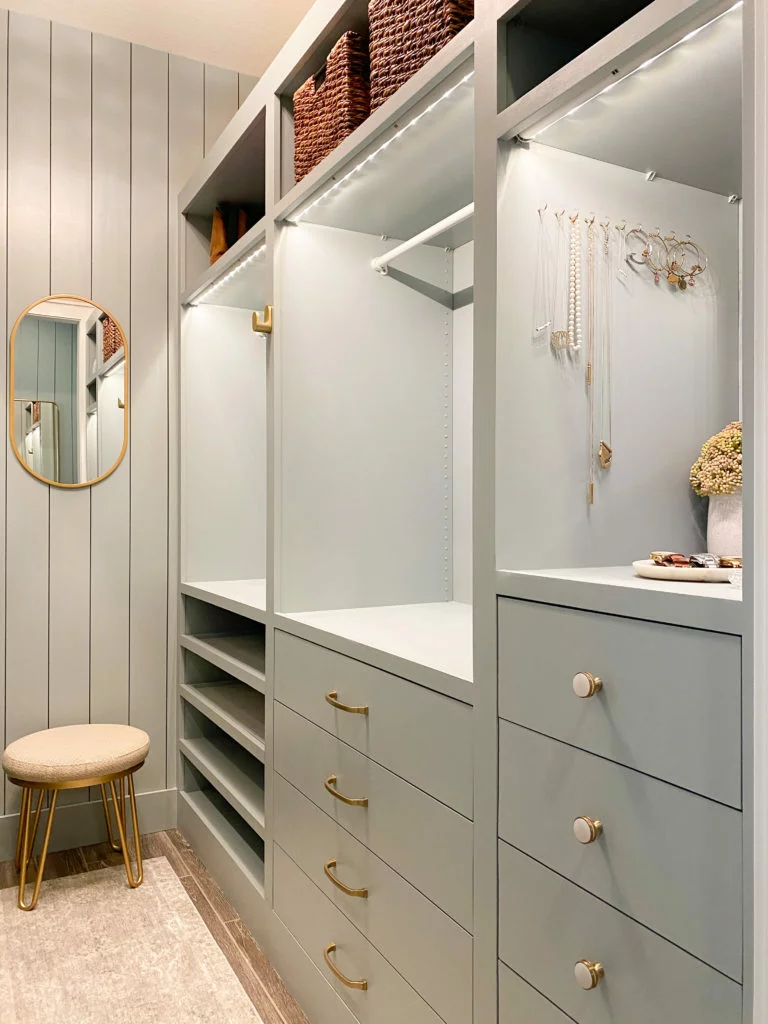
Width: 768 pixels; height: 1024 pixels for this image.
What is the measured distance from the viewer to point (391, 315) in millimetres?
2115

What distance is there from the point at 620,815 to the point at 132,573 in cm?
232

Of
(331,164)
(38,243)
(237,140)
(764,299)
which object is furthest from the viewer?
(38,243)

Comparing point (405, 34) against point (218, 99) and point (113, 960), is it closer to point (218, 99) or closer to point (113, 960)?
point (218, 99)

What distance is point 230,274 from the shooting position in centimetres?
251

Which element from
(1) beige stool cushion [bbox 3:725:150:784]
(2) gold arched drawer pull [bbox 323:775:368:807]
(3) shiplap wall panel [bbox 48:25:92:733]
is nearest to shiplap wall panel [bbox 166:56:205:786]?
(3) shiplap wall panel [bbox 48:25:92:733]

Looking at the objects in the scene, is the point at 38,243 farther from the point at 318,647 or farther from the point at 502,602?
the point at 502,602

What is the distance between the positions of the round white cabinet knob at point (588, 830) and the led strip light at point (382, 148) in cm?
115

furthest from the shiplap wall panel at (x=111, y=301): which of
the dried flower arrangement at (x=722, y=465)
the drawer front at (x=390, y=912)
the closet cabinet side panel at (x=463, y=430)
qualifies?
the dried flower arrangement at (x=722, y=465)

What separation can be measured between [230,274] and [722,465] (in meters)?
1.78

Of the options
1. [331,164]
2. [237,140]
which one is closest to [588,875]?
[331,164]

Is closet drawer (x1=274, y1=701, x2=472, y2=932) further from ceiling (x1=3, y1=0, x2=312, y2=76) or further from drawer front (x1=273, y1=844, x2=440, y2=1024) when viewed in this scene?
ceiling (x1=3, y1=0, x2=312, y2=76)

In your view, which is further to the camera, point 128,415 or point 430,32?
point 128,415

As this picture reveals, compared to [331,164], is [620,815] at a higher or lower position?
lower

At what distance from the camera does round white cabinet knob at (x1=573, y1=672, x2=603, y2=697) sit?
38.8 inches
